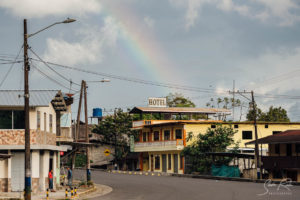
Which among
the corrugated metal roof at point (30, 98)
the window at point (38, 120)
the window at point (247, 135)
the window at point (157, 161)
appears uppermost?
the corrugated metal roof at point (30, 98)

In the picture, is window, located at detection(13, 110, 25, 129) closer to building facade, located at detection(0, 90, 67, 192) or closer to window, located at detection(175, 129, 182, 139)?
building facade, located at detection(0, 90, 67, 192)

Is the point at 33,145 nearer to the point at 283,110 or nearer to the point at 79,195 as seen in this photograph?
the point at 79,195

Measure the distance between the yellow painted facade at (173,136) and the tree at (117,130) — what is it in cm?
613

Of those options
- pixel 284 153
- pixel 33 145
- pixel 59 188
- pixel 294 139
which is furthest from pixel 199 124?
pixel 33 145

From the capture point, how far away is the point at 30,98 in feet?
132

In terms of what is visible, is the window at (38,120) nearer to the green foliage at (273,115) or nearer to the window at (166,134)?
the window at (166,134)

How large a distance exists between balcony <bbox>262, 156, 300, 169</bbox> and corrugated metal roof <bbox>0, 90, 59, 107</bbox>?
2847 centimetres

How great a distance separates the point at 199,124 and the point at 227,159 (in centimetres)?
1317

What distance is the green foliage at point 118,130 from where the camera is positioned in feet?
315

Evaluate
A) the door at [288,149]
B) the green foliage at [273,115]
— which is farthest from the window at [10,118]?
the green foliage at [273,115]

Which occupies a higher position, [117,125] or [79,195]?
[117,125]

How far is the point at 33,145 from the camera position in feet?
131

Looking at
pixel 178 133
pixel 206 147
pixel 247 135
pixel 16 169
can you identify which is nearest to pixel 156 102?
pixel 178 133

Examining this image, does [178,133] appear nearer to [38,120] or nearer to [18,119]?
[38,120]
